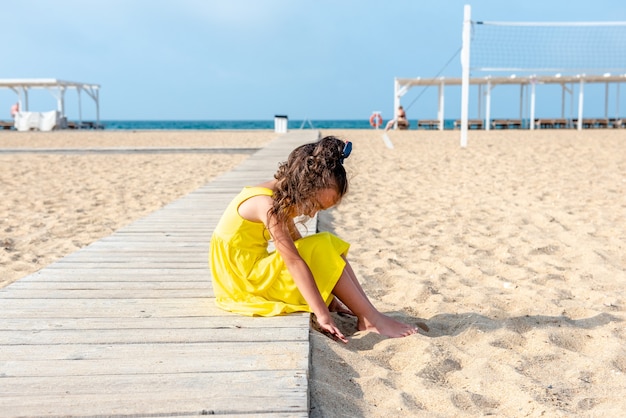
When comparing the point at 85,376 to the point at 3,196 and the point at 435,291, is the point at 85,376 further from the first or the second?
the point at 3,196

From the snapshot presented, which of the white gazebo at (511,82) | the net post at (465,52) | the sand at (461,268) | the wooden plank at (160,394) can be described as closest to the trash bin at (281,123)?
the white gazebo at (511,82)

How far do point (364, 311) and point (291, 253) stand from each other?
0.44 meters

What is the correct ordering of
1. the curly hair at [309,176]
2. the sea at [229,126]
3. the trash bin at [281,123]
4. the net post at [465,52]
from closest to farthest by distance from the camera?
1. the curly hair at [309,176]
2. the net post at [465,52]
3. the trash bin at [281,123]
4. the sea at [229,126]

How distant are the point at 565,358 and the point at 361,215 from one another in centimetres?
343

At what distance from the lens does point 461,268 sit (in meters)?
3.86

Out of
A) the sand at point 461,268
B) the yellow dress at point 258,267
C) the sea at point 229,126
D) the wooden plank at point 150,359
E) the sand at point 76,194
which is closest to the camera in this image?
the wooden plank at point 150,359

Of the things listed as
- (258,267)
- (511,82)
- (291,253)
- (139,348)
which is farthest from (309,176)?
(511,82)

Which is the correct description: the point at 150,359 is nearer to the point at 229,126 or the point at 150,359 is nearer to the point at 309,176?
the point at 309,176

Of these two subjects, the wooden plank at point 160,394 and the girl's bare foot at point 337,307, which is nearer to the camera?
the wooden plank at point 160,394

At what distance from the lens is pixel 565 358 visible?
2428 millimetres

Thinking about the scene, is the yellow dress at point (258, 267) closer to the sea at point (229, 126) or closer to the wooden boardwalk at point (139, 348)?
the wooden boardwalk at point (139, 348)

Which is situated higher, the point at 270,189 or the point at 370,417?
the point at 270,189

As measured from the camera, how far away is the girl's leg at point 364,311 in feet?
8.45

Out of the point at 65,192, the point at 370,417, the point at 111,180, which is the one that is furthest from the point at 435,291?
the point at 111,180
